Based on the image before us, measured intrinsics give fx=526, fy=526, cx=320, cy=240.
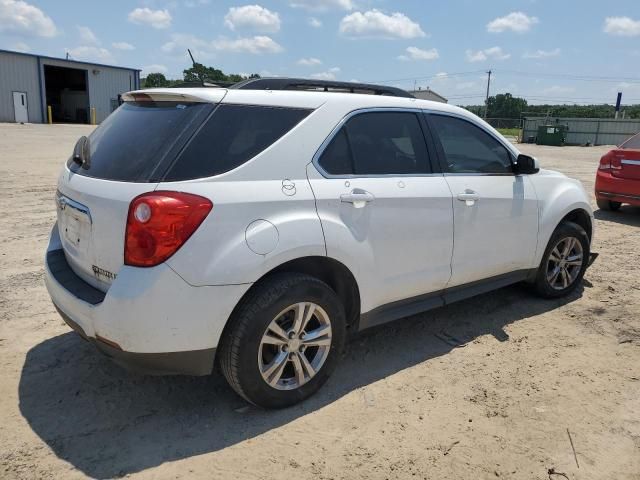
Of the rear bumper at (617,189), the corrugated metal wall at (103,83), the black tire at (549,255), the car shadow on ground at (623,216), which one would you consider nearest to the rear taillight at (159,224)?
the black tire at (549,255)

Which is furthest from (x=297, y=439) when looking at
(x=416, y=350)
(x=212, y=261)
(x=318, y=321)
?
(x=416, y=350)

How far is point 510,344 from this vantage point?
398 centimetres

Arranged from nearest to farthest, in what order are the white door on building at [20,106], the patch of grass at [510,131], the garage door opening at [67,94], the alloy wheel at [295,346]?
1. the alloy wheel at [295,346]
2. the white door on building at [20,106]
3. the garage door opening at [67,94]
4. the patch of grass at [510,131]

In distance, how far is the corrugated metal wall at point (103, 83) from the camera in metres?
42.3

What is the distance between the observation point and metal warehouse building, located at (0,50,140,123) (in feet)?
123

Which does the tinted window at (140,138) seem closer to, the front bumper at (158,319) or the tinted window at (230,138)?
the tinted window at (230,138)

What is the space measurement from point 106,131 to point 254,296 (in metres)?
1.41

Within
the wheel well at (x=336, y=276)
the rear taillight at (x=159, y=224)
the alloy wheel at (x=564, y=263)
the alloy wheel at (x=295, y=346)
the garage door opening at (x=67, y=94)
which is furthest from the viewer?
the garage door opening at (x=67, y=94)

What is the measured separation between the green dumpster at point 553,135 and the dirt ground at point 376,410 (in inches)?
1442

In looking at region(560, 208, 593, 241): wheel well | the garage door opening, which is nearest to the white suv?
region(560, 208, 593, 241): wheel well

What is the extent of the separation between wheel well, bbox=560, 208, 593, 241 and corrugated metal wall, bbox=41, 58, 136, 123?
4356 centimetres

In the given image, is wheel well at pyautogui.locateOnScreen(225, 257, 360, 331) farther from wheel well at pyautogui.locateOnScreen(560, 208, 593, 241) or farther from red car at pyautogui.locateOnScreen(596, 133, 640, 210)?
red car at pyautogui.locateOnScreen(596, 133, 640, 210)

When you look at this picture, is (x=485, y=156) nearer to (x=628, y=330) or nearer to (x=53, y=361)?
(x=628, y=330)

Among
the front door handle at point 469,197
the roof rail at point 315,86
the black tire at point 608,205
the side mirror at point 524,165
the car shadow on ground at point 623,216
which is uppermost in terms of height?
the roof rail at point 315,86
